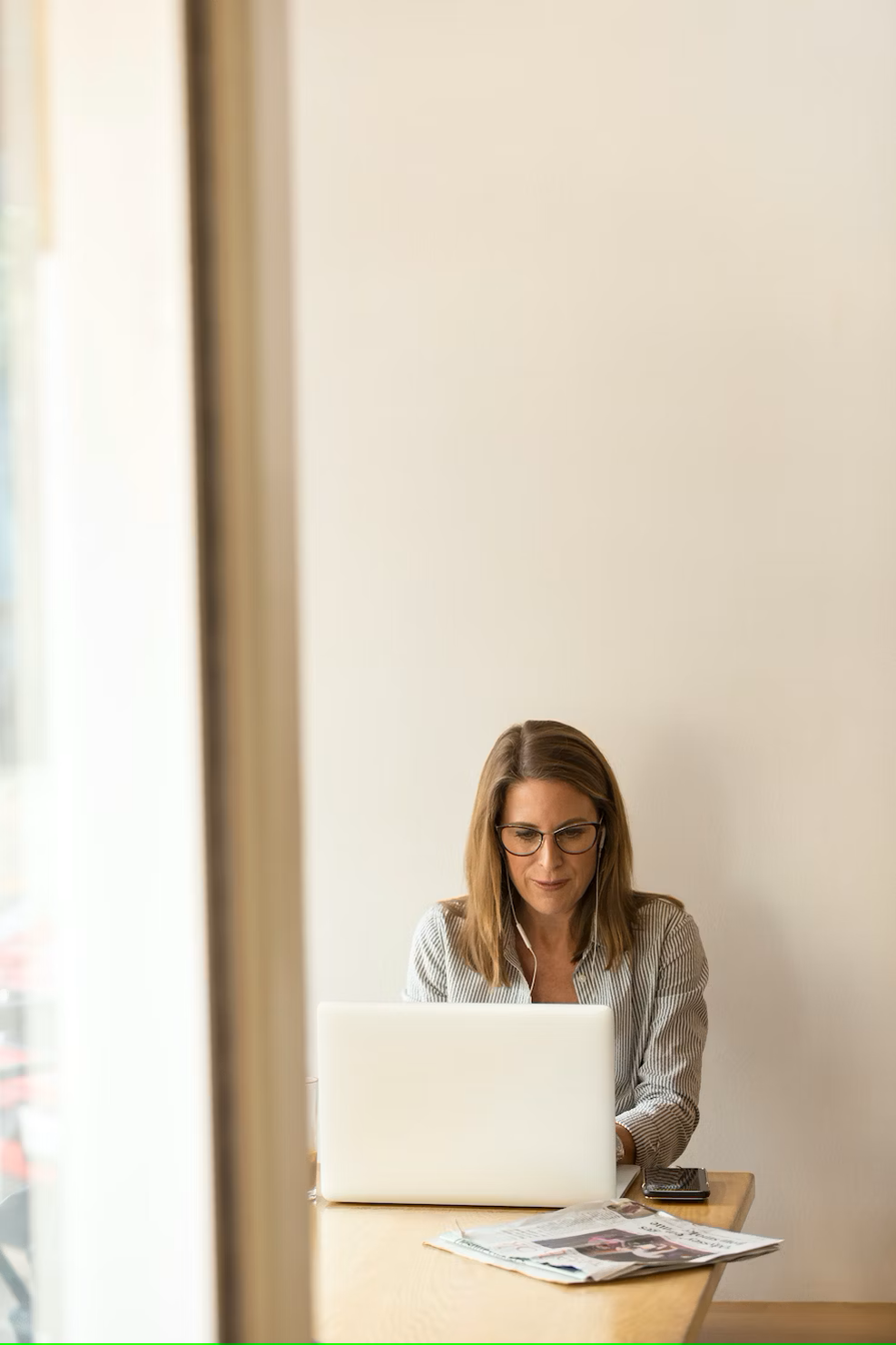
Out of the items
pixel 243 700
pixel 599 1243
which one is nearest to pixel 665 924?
pixel 599 1243

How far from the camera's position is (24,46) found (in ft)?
3.53

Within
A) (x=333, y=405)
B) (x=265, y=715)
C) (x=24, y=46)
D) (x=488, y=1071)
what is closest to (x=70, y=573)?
(x=265, y=715)

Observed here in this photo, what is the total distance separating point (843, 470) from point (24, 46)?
192 cm

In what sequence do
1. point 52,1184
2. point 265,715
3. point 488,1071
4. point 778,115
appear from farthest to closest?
point 778,115 → point 488,1071 → point 52,1184 → point 265,715

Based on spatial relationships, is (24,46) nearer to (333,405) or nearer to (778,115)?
(333,405)

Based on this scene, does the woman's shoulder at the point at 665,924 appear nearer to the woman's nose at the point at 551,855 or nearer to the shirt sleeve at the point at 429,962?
the woman's nose at the point at 551,855

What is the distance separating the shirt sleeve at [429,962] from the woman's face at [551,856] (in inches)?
6.5

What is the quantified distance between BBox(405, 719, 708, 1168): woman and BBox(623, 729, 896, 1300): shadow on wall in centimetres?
18

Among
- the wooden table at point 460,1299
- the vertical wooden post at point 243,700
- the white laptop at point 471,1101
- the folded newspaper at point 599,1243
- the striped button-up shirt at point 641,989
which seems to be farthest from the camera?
the striped button-up shirt at point 641,989

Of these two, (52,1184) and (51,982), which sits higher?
(51,982)

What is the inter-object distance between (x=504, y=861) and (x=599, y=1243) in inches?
38.2

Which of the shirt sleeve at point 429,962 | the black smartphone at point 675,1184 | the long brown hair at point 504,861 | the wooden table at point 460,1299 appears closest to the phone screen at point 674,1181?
the black smartphone at point 675,1184

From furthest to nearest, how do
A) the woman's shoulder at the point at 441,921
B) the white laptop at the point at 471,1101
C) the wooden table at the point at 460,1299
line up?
1. the woman's shoulder at the point at 441,921
2. the white laptop at the point at 471,1101
3. the wooden table at the point at 460,1299

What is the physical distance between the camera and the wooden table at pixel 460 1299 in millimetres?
1440
